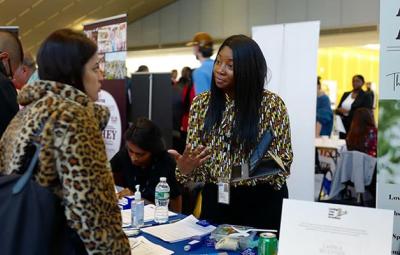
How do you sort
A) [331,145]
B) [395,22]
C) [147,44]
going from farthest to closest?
[147,44] < [331,145] < [395,22]

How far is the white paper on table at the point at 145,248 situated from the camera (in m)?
1.75

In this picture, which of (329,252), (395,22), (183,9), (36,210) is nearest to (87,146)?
(36,210)

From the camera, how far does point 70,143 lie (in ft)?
3.95

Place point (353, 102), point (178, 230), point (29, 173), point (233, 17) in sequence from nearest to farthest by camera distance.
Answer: point (29, 173)
point (178, 230)
point (353, 102)
point (233, 17)

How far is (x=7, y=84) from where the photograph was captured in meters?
2.31

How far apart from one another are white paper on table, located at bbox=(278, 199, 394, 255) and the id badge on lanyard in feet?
1.88

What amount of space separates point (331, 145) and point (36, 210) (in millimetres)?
4686

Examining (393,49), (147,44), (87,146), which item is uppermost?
(147,44)

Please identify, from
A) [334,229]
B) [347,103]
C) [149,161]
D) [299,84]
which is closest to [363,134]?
[299,84]

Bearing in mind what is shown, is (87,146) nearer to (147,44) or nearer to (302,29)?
(302,29)

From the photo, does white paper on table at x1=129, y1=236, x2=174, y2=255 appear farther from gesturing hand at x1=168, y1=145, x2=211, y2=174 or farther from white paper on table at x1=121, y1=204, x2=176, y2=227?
gesturing hand at x1=168, y1=145, x2=211, y2=174

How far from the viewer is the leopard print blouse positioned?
1.21 metres

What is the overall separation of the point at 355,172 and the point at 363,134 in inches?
16.6

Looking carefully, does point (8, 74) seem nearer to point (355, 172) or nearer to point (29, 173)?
point (29, 173)
